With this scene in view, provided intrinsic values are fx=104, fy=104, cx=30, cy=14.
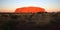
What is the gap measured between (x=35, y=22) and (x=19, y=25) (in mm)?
70

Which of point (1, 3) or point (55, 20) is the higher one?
point (1, 3)

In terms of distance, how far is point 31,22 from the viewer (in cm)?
45

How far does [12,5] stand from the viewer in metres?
0.77

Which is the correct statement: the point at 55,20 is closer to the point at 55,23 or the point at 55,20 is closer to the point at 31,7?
the point at 55,23

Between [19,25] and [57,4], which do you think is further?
[57,4]

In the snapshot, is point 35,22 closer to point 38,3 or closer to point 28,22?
point 28,22

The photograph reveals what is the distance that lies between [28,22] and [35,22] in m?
0.03

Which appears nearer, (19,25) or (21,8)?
(19,25)

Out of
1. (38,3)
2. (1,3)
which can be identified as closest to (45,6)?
(38,3)

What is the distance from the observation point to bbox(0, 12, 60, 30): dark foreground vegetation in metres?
0.45

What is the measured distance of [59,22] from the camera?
1.50 feet

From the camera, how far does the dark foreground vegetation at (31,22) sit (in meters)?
0.45

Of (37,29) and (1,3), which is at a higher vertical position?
(1,3)

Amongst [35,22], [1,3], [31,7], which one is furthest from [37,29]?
[1,3]
